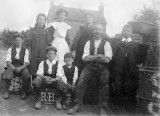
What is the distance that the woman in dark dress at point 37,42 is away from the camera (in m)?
5.63

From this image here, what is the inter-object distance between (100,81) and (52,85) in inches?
39.1

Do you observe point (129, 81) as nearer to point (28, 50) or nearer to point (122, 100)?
point (122, 100)

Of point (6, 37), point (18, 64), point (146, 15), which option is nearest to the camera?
point (18, 64)

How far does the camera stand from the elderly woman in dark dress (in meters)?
5.62

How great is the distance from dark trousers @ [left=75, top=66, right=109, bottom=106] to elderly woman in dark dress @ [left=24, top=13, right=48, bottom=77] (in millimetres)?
1330

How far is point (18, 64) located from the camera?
541 cm

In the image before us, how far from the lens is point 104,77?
15.8 ft

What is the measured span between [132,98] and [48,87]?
1.87 m

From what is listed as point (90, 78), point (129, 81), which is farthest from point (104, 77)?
point (129, 81)

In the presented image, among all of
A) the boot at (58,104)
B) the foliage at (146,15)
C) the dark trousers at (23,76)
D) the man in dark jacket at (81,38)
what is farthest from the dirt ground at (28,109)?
the foliage at (146,15)

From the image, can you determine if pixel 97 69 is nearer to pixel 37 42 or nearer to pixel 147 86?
pixel 147 86

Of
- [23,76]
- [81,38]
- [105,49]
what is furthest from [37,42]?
[105,49]

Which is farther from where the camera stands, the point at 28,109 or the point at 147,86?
the point at 28,109

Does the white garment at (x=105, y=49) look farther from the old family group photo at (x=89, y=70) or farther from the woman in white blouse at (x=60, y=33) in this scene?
the woman in white blouse at (x=60, y=33)
